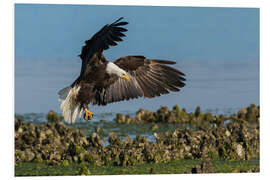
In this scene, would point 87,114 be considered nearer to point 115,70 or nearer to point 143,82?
point 115,70

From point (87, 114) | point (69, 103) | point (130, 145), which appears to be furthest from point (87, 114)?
point (130, 145)

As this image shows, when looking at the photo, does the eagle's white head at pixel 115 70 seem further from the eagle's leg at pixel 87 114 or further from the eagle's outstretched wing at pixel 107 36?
the eagle's leg at pixel 87 114

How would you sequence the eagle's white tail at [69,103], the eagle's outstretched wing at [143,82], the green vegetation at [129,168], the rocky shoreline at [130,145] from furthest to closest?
the rocky shoreline at [130,145]
the eagle's outstretched wing at [143,82]
the green vegetation at [129,168]
the eagle's white tail at [69,103]

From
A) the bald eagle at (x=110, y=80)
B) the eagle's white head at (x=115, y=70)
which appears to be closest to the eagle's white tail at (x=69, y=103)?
the bald eagle at (x=110, y=80)

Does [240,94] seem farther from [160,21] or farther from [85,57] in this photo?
[85,57]

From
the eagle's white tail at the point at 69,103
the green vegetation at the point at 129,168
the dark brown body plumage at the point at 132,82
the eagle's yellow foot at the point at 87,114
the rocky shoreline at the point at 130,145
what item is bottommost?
the green vegetation at the point at 129,168

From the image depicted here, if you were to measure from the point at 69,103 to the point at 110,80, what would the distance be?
724mm

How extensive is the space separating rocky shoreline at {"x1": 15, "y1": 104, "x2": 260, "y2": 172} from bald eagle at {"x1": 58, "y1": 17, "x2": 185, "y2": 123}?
31.0 inches

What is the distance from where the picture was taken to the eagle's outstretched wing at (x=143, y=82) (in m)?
8.48

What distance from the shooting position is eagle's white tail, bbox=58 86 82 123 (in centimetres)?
796

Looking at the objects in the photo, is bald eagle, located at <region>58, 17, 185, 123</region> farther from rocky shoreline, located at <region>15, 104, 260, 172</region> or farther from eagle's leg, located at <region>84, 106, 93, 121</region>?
rocky shoreline, located at <region>15, 104, 260, 172</region>

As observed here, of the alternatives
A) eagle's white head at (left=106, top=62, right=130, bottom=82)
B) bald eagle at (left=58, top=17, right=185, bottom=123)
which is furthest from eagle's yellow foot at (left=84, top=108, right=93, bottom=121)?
eagle's white head at (left=106, top=62, right=130, bottom=82)

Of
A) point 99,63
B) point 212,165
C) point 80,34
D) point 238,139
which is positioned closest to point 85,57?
point 99,63

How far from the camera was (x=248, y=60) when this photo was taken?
9.05 meters
